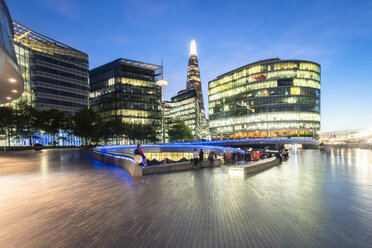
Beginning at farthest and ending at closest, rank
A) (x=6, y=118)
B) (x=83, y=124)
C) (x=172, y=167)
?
(x=83, y=124), (x=6, y=118), (x=172, y=167)

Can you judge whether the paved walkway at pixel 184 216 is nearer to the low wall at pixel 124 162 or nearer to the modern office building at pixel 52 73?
the low wall at pixel 124 162

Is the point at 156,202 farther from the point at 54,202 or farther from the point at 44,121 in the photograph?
the point at 44,121

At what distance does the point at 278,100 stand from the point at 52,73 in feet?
321

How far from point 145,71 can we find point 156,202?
350 ft

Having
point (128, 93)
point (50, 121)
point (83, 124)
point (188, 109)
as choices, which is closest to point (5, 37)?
point (50, 121)

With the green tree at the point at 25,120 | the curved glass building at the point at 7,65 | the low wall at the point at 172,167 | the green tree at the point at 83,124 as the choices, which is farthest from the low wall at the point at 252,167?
the green tree at the point at 83,124

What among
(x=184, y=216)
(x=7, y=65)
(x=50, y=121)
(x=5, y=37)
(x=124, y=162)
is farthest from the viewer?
(x=50, y=121)

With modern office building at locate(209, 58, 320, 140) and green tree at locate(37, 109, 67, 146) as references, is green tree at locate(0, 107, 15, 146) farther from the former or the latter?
modern office building at locate(209, 58, 320, 140)

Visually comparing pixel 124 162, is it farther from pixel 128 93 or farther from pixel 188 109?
pixel 188 109

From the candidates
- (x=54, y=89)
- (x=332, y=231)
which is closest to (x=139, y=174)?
(x=332, y=231)

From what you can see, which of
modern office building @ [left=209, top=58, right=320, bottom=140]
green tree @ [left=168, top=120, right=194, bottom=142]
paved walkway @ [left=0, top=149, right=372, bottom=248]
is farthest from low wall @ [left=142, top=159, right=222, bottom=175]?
modern office building @ [left=209, top=58, right=320, bottom=140]

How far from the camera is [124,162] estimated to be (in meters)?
17.4

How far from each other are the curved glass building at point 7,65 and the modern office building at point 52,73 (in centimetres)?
5678

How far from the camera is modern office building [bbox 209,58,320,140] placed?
9931cm
